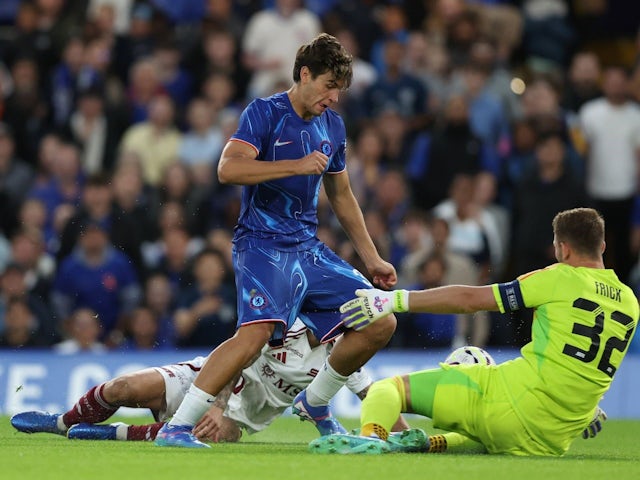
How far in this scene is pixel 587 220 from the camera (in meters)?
8.30

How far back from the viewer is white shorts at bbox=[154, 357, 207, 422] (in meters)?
9.42

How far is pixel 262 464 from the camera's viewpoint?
765 centimetres

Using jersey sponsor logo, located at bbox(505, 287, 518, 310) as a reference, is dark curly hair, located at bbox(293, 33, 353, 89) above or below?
above

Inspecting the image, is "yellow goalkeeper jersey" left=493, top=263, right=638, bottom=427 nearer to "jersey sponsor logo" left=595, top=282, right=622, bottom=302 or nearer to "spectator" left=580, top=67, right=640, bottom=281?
"jersey sponsor logo" left=595, top=282, right=622, bottom=302

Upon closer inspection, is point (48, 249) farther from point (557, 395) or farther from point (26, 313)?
point (557, 395)

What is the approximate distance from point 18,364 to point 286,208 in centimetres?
577

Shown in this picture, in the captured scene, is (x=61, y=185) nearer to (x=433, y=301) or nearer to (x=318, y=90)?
(x=318, y=90)

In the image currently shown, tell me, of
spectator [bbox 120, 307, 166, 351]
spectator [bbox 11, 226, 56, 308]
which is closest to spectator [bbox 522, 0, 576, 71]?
spectator [bbox 120, 307, 166, 351]

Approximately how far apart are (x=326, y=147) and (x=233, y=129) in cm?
738

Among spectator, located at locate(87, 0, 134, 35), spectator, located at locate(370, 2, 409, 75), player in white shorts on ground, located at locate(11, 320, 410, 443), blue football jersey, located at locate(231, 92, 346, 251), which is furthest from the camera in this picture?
spectator, located at locate(87, 0, 134, 35)

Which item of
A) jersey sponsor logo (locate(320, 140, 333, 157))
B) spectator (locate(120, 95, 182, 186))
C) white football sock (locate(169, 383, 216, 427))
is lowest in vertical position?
white football sock (locate(169, 383, 216, 427))

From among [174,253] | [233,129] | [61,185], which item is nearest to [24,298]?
[174,253]

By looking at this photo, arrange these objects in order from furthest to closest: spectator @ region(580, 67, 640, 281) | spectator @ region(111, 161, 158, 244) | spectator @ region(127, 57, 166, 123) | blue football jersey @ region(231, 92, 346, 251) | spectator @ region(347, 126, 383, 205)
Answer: spectator @ region(127, 57, 166, 123) < spectator @ region(580, 67, 640, 281) < spectator @ region(347, 126, 383, 205) < spectator @ region(111, 161, 158, 244) < blue football jersey @ region(231, 92, 346, 251)

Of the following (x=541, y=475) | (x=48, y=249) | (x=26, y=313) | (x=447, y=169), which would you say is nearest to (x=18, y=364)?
(x=26, y=313)
